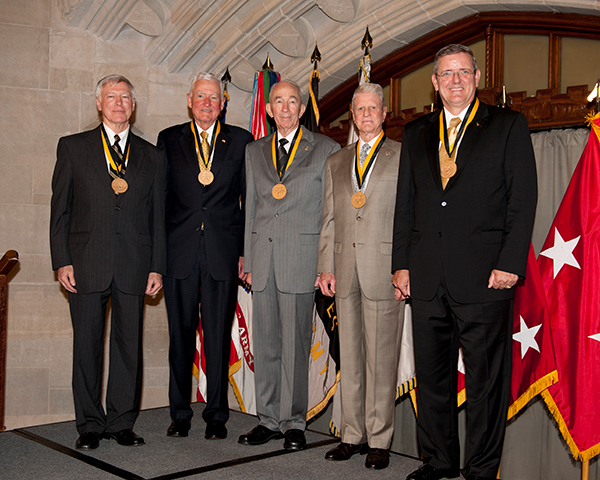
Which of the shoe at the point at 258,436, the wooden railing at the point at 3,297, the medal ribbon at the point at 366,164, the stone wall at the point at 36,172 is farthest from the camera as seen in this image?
the stone wall at the point at 36,172

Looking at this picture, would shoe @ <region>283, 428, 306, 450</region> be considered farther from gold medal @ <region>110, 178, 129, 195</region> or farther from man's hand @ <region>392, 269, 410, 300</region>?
gold medal @ <region>110, 178, 129, 195</region>

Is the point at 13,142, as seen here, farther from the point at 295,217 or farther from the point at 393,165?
the point at 393,165

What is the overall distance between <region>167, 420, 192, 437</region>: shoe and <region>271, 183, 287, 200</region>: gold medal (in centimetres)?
134

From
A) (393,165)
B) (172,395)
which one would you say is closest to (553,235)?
(393,165)

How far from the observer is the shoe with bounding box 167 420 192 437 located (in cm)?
337

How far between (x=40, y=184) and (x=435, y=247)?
394cm

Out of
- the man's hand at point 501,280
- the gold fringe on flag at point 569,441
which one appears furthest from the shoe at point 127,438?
the gold fringe on flag at point 569,441

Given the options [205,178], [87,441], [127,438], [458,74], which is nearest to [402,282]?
[458,74]

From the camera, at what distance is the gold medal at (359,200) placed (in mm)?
2977

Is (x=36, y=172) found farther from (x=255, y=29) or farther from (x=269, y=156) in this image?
(x=269, y=156)

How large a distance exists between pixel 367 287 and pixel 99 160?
1.57 m

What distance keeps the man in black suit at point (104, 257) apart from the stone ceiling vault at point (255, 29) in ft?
7.36

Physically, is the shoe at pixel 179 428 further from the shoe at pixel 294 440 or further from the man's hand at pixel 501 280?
the man's hand at pixel 501 280

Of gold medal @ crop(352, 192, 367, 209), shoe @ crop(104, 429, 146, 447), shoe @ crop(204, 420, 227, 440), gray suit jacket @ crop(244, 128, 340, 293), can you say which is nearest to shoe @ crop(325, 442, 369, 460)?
shoe @ crop(204, 420, 227, 440)
